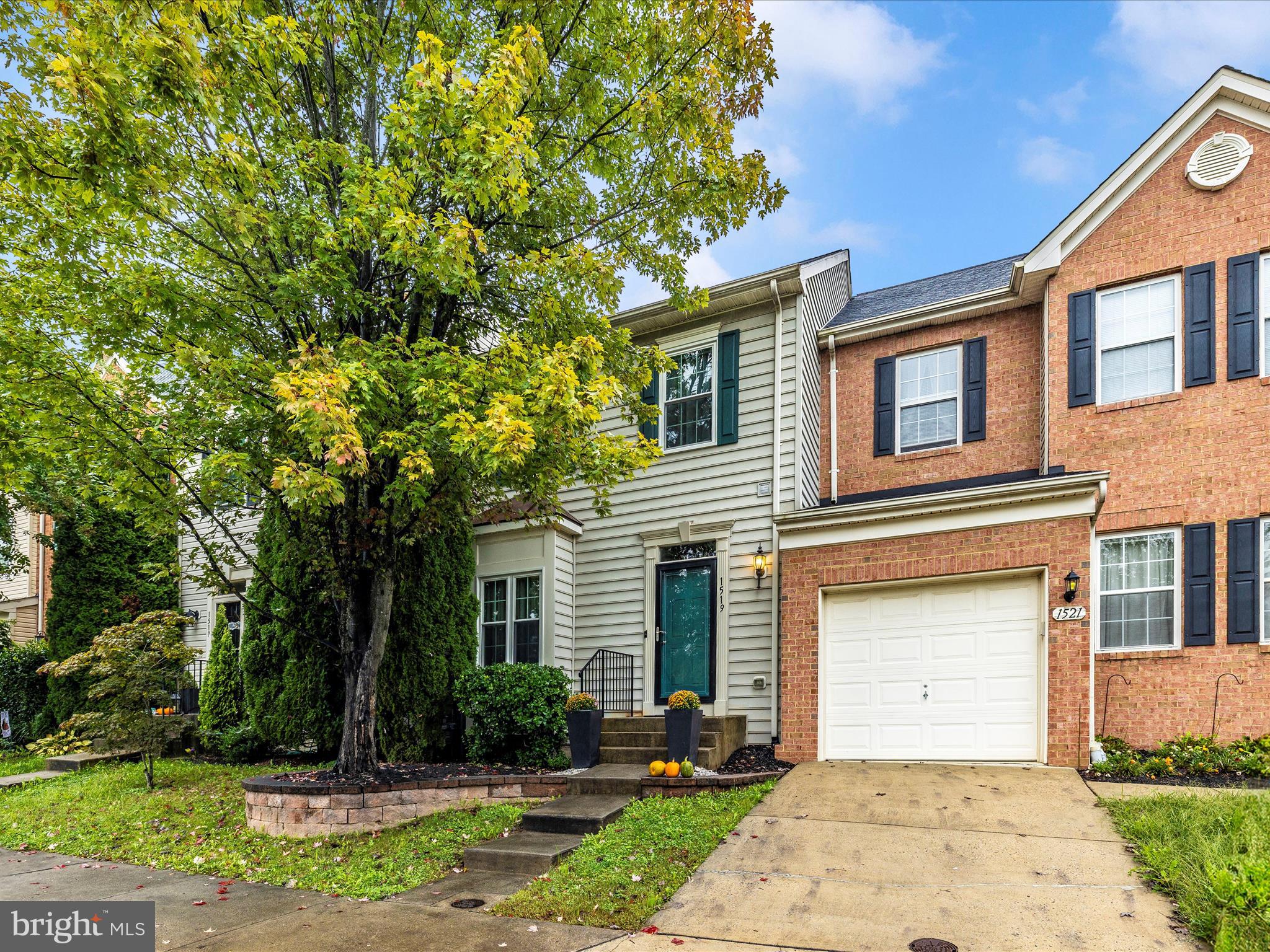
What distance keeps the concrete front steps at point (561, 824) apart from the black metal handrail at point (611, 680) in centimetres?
215

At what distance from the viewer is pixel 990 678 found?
895 centimetres

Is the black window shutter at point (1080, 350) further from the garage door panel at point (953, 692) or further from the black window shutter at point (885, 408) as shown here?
the garage door panel at point (953, 692)

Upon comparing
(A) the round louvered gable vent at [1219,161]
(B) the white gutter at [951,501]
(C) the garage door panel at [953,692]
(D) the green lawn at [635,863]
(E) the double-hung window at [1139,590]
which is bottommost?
(D) the green lawn at [635,863]

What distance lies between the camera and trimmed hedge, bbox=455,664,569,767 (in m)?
9.86

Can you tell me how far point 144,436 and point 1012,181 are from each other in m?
31.7

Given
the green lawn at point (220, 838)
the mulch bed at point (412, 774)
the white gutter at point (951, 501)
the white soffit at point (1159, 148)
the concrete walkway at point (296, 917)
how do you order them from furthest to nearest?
the white soffit at point (1159, 148) < the white gutter at point (951, 501) < the mulch bed at point (412, 774) < the green lawn at point (220, 838) < the concrete walkway at point (296, 917)

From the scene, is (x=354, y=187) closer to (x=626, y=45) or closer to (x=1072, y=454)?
(x=626, y=45)

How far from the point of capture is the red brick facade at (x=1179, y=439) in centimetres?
911

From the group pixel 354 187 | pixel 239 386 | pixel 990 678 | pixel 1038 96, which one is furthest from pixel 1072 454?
pixel 1038 96

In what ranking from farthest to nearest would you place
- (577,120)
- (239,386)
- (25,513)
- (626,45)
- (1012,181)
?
(1012,181)
(25,513)
(577,120)
(626,45)
(239,386)

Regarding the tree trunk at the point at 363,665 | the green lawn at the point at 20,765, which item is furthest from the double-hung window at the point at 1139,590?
the green lawn at the point at 20,765

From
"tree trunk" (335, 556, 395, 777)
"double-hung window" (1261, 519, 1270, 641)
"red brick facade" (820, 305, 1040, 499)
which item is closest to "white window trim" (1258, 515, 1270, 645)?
"double-hung window" (1261, 519, 1270, 641)

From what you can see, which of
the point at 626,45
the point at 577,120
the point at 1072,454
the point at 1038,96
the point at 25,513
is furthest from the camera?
the point at 1038,96

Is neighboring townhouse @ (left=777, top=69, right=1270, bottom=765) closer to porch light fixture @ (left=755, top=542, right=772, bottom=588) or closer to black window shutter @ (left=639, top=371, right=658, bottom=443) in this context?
porch light fixture @ (left=755, top=542, right=772, bottom=588)
